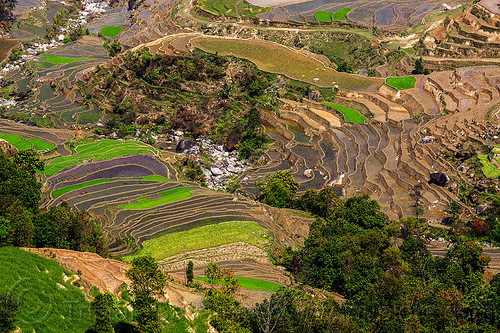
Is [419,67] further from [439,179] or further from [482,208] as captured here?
[482,208]

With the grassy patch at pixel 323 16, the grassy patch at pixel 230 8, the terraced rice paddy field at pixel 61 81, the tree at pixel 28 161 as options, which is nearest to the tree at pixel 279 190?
the tree at pixel 28 161

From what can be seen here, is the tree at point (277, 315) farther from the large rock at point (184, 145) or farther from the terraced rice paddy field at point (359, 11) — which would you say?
the terraced rice paddy field at point (359, 11)

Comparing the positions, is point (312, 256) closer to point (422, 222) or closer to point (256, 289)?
point (256, 289)

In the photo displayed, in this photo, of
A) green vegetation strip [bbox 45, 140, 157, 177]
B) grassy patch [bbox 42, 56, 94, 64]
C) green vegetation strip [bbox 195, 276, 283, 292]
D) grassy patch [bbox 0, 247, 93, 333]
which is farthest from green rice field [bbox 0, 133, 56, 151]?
grassy patch [bbox 0, 247, 93, 333]

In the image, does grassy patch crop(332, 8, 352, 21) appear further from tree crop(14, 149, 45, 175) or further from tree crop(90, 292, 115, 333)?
tree crop(90, 292, 115, 333)

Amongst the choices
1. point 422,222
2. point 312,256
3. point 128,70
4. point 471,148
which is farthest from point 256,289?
point 128,70
